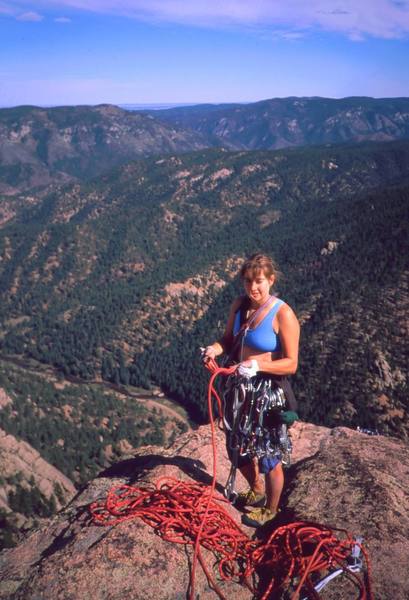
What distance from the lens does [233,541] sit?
6.47 m

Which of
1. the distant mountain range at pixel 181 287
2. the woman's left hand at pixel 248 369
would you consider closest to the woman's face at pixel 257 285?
the woman's left hand at pixel 248 369

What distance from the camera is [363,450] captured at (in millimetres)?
9328

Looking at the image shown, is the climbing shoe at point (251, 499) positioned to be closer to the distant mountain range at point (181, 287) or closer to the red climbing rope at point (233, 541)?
the red climbing rope at point (233, 541)

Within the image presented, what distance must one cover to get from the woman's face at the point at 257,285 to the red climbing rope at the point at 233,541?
1116 mm

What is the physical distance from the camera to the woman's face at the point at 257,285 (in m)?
6.37

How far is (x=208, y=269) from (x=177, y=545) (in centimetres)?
10138

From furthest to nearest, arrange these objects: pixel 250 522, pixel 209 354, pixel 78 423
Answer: pixel 78 423
pixel 250 522
pixel 209 354

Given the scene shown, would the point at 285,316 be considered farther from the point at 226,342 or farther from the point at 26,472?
the point at 26,472

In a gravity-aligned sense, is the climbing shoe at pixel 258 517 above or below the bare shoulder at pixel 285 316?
below

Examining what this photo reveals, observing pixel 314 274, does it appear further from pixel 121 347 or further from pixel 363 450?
pixel 363 450

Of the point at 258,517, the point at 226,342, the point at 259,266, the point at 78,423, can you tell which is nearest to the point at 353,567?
the point at 258,517

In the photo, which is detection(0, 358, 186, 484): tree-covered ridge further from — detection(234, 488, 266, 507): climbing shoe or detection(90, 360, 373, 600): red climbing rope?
detection(90, 360, 373, 600): red climbing rope

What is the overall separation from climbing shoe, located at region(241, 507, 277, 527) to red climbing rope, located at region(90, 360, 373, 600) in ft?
1.30

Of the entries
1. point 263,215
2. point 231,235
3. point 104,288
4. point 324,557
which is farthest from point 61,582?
point 263,215
